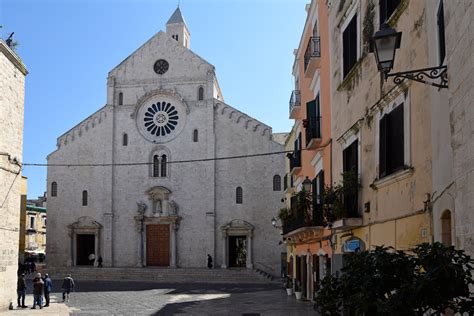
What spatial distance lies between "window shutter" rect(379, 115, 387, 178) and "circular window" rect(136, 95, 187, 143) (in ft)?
111

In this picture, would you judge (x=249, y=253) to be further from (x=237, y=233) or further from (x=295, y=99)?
(x=295, y=99)

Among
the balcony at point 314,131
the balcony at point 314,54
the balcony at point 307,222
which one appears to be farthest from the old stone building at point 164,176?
the balcony at point 314,131

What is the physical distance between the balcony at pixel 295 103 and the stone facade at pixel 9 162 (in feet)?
33.5

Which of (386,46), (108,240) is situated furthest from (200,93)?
(386,46)

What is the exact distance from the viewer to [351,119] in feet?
41.2

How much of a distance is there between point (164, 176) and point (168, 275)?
729cm

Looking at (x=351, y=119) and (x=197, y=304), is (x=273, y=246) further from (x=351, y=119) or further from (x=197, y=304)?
(x=351, y=119)

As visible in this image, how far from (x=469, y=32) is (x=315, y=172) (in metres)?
13.3

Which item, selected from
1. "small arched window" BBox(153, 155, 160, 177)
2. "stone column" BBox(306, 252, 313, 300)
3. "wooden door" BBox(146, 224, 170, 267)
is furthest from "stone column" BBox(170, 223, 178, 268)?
"stone column" BBox(306, 252, 313, 300)

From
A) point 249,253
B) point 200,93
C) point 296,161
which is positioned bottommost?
point 249,253

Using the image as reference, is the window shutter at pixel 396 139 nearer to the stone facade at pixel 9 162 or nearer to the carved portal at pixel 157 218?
the stone facade at pixel 9 162

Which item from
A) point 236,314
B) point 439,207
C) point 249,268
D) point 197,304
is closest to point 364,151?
point 439,207

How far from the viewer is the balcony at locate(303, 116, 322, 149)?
16.2 m

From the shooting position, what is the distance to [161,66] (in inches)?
1748
